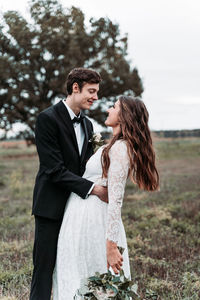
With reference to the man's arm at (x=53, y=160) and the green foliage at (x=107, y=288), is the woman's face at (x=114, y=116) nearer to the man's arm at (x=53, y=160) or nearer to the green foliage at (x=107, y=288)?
the man's arm at (x=53, y=160)

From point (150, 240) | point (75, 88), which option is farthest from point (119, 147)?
point (150, 240)

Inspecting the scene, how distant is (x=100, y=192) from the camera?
3256 mm

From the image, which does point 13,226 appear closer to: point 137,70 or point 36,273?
point 36,273

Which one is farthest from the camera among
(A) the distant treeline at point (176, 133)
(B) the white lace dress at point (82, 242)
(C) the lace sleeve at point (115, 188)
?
(A) the distant treeline at point (176, 133)

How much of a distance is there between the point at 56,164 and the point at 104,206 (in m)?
0.55

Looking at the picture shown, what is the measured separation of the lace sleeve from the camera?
302 centimetres

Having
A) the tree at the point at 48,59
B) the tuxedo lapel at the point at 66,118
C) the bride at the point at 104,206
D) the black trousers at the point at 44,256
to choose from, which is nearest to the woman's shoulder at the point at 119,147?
the bride at the point at 104,206

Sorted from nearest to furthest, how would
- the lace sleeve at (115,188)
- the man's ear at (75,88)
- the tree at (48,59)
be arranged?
1. the lace sleeve at (115,188)
2. the man's ear at (75,88)
3. the tree at (48,59)

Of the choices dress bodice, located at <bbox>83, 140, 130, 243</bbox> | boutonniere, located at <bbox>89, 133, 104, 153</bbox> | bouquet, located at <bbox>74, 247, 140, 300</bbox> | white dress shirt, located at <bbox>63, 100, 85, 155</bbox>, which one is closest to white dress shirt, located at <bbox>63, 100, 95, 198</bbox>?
white dress shirt, located at <bbox>63, 100, 85, 155</bbox>

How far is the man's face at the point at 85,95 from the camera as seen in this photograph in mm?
3533

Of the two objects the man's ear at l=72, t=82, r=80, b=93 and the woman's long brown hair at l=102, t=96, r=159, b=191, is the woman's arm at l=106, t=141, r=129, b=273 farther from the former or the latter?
the man's ear at l=72, t=82, r=80, b=93

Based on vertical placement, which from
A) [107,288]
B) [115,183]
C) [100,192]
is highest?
[115,183]

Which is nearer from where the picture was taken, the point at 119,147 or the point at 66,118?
the point at 119,147

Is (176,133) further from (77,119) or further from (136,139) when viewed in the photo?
(136,139)
